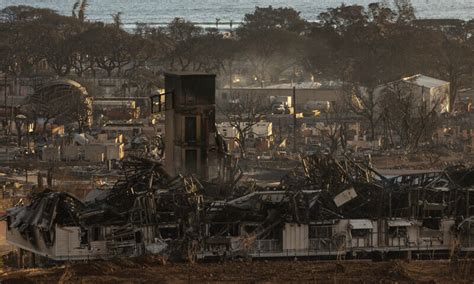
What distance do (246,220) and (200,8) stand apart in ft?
285

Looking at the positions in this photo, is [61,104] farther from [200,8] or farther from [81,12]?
[200,8]

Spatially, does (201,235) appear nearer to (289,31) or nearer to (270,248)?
(270,248)

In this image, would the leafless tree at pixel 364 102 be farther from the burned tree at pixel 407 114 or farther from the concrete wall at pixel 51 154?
the concrete wall at pixel 51 154

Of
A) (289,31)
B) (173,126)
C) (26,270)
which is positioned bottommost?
(26,270)

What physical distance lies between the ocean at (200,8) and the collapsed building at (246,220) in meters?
55.5

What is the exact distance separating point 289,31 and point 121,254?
31.6m

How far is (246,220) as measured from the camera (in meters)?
12.9

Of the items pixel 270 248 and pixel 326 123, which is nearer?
pixel 270 248

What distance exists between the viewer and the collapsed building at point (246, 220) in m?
12.7

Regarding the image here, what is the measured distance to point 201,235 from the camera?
41.8 feet

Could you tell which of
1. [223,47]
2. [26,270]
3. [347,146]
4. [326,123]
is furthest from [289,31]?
[26,270]

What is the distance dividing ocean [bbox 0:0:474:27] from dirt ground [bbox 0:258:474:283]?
5699cm

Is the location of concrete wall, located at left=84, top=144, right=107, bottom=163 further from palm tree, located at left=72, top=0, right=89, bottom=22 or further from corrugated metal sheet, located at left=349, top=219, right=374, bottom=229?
palm tree, located at left=72, top=0, right=89, bottom=22

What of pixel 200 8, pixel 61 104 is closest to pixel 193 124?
pixel 61 104
